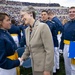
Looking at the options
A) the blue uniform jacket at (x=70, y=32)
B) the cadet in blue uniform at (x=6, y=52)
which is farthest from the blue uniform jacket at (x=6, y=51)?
the blue uniform jacket at (x=70, y=32)

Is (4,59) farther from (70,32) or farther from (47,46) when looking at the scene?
(70,32)

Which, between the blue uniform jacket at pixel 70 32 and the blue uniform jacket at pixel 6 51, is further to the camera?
the blue uniform jacket at pixel 70 32

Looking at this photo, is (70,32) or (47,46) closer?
(47,46)

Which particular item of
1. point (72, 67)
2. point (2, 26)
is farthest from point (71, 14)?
point (2, 26)

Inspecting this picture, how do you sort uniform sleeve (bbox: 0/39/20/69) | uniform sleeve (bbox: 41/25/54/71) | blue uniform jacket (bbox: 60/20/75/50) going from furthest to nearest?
blue uniform jacket (bbox: 60/20/75/50), uniform sleeve (bbox: 41/25/54/71), uniform sleeve (bbox: 0/39/20/69)

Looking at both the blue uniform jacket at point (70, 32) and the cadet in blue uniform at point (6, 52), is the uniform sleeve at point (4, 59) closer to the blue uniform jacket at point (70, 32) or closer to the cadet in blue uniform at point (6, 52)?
the cadet in blue uniform at point (6, 52)

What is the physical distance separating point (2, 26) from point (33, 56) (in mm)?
600

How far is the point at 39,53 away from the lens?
283 cm

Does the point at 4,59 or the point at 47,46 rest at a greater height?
the point at 47,46

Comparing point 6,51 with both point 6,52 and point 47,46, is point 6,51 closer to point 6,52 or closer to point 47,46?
point 6,52

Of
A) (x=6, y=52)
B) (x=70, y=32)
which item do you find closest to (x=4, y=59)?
(x=6, y=52)

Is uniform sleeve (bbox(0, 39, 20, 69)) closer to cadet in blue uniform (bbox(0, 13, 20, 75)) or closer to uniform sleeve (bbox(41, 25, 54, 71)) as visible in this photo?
cadet in blue uniform (bbox(0, 13, 20, 75))

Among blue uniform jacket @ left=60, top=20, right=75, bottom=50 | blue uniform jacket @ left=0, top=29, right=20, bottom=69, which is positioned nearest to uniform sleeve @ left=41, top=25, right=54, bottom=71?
blue uniform jacket @ left=0, top=29, right=20, bottom=69

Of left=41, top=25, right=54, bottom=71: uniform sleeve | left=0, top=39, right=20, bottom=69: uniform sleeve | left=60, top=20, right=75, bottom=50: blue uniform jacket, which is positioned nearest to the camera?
left=0, top=39, right=20, bottom=69: uniform sleeve
